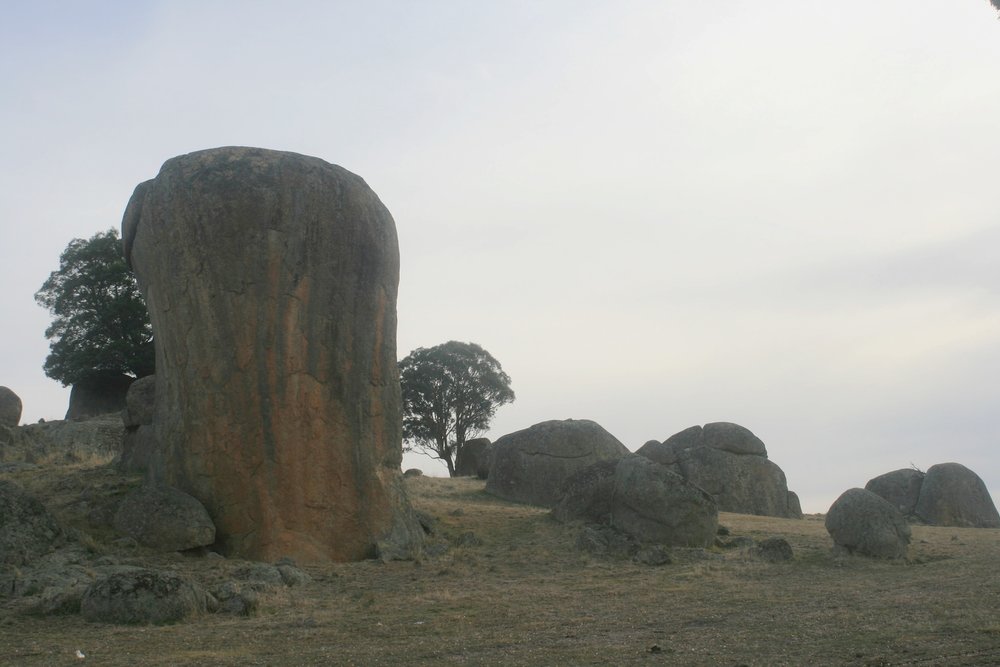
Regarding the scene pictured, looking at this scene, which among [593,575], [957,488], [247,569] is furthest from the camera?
[957,488]

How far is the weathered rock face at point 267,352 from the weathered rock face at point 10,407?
15386 millimetres

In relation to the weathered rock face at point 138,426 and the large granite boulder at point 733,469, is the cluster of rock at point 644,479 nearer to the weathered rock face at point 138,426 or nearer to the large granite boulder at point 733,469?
the large granite boulder at point 733,469

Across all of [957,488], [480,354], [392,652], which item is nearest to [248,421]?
[392,652]

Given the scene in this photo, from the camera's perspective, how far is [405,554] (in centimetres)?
1581

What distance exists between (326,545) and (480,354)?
27.3m

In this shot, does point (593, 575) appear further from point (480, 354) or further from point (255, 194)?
point (480, 354)

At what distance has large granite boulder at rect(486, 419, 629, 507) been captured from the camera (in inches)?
939

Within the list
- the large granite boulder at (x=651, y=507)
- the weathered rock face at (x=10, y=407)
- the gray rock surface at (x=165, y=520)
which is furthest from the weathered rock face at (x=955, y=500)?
the weathered rock face at (x=10, y=407)

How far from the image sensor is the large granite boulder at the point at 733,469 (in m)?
26.2

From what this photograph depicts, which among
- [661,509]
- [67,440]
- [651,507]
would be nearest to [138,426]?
[67,440]

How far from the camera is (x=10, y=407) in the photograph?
96.5 feet

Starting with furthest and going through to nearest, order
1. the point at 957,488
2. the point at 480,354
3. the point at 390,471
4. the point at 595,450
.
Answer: the point at 480,354, the point at 957,488, the point at 595,450, the point at 390,471

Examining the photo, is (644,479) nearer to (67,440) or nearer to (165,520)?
(165,520)

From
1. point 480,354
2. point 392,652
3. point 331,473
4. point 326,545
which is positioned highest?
point 480,354
